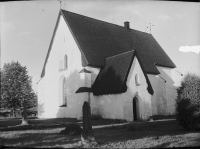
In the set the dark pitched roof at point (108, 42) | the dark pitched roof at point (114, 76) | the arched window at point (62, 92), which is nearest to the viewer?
the dark pitched roof at point (114, 76)

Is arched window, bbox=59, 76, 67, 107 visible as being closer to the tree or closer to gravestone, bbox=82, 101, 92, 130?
the tree

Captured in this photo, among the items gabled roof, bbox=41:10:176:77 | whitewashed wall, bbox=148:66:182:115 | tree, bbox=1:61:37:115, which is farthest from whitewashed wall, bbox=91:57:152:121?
tree, bbox=1:61:37:115

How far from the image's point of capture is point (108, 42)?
27.6 m

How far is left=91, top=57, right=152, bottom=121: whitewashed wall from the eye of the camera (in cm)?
2100

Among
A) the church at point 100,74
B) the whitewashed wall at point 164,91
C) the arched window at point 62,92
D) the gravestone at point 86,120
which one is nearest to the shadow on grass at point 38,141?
the gravestone at point 86,120

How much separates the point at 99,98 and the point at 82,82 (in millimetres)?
2444

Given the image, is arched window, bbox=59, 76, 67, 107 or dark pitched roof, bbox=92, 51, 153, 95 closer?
dark pitched roof, bbox=92, 51, 153, 95

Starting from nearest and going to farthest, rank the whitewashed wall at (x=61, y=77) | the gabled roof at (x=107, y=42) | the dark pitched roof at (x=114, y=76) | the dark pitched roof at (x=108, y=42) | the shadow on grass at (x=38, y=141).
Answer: the shadow on grass at (x=38, y=141) → the dark pitched roof at (x=114, y=76) → the whitewashed wall at (x=61, y=77) → the gabled roof at (x=107, y=42) → the dark pitched roof at (x=108, y=42)

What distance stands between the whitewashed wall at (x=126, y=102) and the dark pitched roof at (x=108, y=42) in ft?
13.4

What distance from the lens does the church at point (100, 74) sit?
72.0ft

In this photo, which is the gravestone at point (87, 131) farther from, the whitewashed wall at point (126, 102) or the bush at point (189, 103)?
the whitewashed wall at point (126, 102)

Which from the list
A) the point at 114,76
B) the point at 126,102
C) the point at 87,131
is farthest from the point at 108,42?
the point at 87,131

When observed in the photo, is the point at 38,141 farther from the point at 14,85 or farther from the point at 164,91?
the point at 164,91

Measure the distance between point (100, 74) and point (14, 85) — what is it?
8.80m
